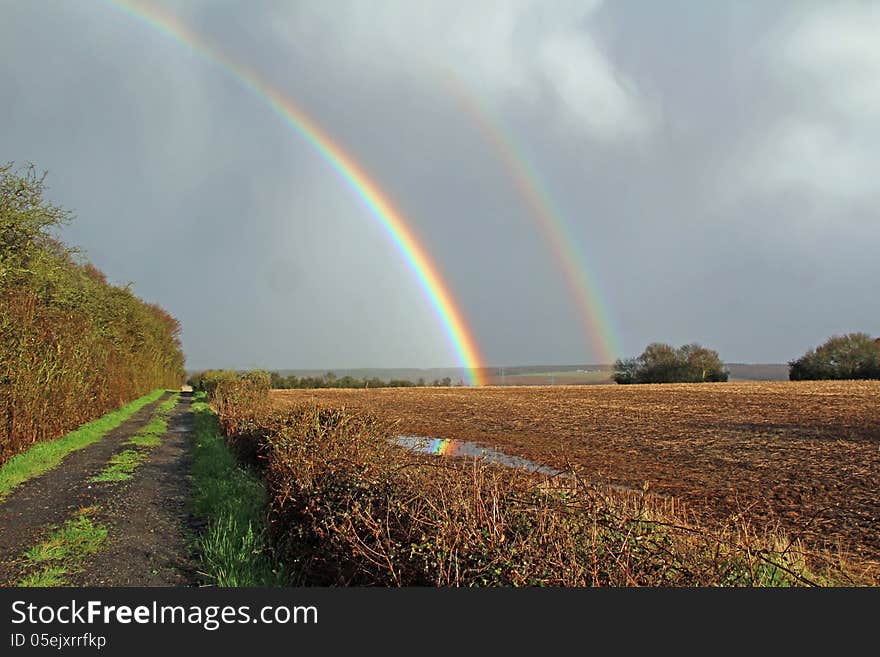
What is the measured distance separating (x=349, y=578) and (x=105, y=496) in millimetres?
6310

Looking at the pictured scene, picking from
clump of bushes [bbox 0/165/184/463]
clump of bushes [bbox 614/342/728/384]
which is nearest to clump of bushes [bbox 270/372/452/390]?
clump of bushes [bbox 614/342/728/384]

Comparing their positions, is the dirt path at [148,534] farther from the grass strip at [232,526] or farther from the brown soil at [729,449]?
the brown soil at [729,449]

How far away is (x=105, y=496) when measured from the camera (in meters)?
8.77

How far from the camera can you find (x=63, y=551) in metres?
6.05

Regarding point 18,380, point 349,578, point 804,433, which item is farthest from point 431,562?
point 804,433

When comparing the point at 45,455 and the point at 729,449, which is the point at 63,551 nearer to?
the point at 45,455

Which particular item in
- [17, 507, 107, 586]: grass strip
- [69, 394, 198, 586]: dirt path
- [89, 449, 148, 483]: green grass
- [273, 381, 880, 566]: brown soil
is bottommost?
[273, 381, 880, 566]: brown soil

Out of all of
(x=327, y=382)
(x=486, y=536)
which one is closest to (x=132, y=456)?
(x=486, y=536)

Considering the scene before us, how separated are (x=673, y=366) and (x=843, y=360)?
21148 millimetres

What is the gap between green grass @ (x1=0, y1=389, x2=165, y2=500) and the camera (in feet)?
33.2

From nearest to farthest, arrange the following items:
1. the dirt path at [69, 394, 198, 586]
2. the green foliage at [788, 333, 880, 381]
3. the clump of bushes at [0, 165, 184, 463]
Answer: the dirt path at [69, 394, 198, 586] < the clump of bushes at [0, 165, 184, 463] < the green foliage at [788, 333, 880, 381]

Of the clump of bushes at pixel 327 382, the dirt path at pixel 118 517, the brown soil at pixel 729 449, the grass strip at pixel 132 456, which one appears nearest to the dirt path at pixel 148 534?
the dirt path at pixel 118 517

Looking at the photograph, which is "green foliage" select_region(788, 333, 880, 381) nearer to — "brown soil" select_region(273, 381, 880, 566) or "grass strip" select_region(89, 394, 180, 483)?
"brown soil" select_region(273, 381, 880, 566)

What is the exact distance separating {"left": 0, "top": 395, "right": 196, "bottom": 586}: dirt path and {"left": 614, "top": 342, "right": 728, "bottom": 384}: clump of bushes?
278 ft
